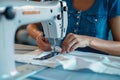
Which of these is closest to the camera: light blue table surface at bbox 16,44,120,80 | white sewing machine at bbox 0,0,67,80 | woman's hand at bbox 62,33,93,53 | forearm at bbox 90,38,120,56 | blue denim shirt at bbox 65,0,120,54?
white sewing machine at bbox 0,0,67,80

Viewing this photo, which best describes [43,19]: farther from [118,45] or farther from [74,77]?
[118,45]

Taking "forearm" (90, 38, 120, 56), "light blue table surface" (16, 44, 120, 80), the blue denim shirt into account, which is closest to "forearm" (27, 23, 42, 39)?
the blue denim shirt

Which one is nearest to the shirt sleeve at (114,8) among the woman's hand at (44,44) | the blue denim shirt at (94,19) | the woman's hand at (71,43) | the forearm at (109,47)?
the blue denim shirt at (94,19)

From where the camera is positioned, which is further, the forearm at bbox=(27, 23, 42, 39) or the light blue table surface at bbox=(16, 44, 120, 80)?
the forearm at bbox=(27, 23, 42, 39)

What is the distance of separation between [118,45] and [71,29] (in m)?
0.31

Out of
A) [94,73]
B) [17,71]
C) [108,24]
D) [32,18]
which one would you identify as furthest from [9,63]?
[108,24]

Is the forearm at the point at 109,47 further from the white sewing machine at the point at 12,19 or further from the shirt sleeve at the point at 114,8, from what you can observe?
the white sewing machine at the point at 12,19

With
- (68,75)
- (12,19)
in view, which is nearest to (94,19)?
(68,75)

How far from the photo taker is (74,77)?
34.9 inches

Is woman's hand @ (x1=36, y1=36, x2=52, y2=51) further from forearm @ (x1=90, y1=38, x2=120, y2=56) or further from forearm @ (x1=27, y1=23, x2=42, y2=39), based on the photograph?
forearm @ (x1=90, y1=38, x2=120, y2=56)

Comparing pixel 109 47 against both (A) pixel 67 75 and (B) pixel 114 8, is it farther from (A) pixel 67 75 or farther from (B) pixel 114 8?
(A) pixel 67 75

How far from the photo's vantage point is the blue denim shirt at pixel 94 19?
4.42 feet

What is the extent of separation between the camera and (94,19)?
136 cm

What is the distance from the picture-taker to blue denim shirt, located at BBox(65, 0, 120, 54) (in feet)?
4.42
